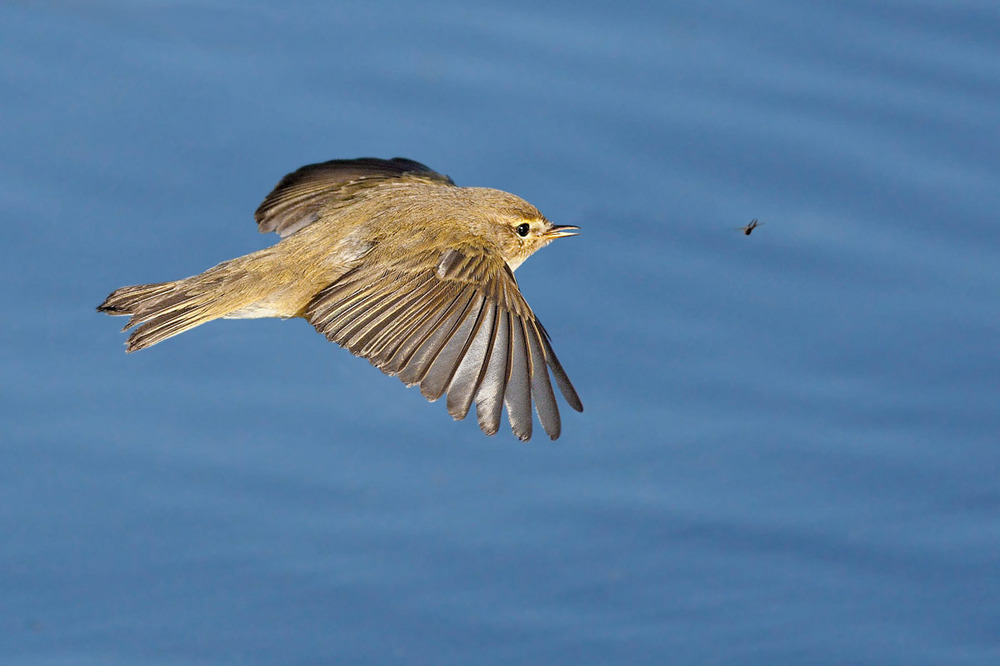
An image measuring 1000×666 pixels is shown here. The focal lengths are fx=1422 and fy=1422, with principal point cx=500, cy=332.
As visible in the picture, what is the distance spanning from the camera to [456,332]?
7293 millimetres

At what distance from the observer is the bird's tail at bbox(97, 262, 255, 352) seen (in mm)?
7684

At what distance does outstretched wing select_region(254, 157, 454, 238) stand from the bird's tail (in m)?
0.96

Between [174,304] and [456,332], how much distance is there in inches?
65.6

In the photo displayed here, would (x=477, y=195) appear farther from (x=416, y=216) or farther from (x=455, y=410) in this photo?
(x=455, y=410)

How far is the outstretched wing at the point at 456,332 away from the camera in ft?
22.6

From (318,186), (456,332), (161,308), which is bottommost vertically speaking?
(456,332)

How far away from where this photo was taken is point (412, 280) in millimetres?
7699

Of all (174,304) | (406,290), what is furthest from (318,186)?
(406,290)

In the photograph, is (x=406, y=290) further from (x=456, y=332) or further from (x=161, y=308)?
(x=161, y=308)

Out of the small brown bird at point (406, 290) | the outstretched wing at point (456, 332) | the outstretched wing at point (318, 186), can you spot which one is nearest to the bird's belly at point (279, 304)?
the small brown bird at point (406, 290)

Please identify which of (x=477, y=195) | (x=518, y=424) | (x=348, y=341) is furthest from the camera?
(x=477, y=195)

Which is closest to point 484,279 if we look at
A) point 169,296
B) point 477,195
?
point 477,195

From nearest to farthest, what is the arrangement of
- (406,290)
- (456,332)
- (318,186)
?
(456,332), (406,290), (318,186)

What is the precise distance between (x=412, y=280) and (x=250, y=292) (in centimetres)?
93
